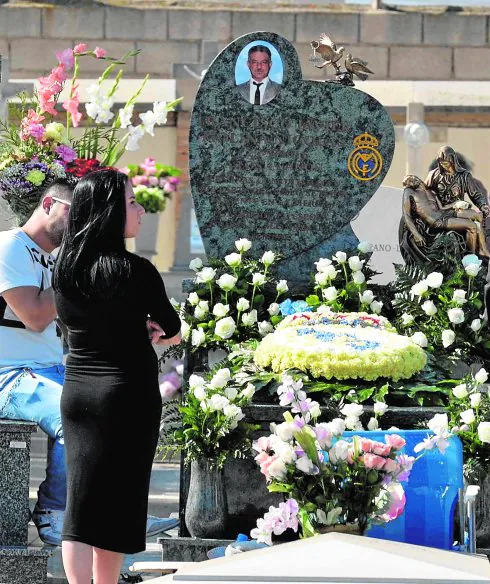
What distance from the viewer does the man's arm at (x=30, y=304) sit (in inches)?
193

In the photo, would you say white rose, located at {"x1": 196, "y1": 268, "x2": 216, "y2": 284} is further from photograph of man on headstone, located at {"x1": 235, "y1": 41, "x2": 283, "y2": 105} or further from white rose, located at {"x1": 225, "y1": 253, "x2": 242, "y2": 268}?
photograph of man on headstone, located at {"x1": 235, "y1": 41, "x2": 283, "y2": 105}

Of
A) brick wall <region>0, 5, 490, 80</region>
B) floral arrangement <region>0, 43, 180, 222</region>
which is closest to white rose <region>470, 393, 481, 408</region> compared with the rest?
floral arrangement <region>0, 43, 180, 222</region>

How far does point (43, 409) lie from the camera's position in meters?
5.08

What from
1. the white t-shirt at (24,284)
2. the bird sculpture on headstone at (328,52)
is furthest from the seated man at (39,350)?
the bird sculpture on headstone at (328,52)

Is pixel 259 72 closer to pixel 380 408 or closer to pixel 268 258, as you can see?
pixel 268 258

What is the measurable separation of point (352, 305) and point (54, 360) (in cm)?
151

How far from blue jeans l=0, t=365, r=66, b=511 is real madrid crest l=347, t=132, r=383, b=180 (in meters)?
2.09

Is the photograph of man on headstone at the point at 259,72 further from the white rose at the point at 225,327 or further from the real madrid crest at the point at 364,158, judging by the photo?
the white rose at the point at 225,327

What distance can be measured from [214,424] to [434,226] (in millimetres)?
A: 1775

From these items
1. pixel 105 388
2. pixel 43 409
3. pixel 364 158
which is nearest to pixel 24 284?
pixel 43 409

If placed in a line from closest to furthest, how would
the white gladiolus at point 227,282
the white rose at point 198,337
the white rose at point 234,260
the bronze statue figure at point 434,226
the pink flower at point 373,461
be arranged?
the pink flower at point 373,461 → the white rose at point 198,337 → the white gladiolus at point 227,282 → the white rose at point 234,260 → the bronze statue figure at point 434,226

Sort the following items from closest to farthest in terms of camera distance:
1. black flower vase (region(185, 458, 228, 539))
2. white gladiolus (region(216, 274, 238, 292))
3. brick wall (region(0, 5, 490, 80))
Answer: black flower vase (region(185, 458, 228, 539)), white gladiolus (region(216, 274, 238, 292)), brick wall (region(0, 5, 490, 80))

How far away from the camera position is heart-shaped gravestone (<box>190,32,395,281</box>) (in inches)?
251

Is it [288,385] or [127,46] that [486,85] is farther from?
[288,385]
